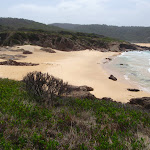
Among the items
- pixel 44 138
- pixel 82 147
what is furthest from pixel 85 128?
pixel 44 138

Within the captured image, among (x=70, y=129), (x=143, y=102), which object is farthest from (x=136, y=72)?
(x=70, y=129)

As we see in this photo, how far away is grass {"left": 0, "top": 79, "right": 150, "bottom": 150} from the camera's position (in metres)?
3.49

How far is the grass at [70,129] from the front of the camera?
137 inches

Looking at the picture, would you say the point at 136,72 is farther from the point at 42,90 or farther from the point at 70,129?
the point at 70,129

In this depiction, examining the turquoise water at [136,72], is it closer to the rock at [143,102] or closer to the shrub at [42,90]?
the rock at [143,102]

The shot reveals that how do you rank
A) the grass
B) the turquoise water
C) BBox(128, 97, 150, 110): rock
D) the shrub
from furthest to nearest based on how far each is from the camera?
the turquoise water
BBox(128, 97, 150, 110): rock
the shrub
the grass

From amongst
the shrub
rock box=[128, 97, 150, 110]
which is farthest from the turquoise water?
the shrub

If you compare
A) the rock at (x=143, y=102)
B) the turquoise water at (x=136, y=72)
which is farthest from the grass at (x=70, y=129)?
the turquoise water at (x=136, y=72)

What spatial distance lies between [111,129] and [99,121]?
21.5 inches

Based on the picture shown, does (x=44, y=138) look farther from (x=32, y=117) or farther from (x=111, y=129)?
(x=111, y=129)

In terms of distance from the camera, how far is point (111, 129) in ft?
14.8

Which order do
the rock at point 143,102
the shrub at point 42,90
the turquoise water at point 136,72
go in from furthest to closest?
the turquoise water at point 136,72 < the rock at point 143,102 < the shrub at point 42,90

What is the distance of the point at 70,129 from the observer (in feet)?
13.8

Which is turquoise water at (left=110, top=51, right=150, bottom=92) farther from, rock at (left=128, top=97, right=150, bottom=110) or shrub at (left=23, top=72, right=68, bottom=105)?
shrub at (left=23, top=72, right=68, bottom=105)
